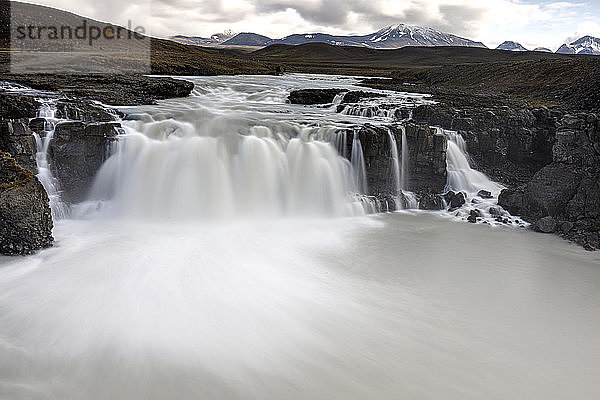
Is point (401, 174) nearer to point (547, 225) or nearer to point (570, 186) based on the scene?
point (547, 225)

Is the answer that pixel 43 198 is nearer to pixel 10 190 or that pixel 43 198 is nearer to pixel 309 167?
pixel 10 190

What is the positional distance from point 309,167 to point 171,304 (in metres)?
6.40

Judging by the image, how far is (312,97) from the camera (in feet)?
67.6

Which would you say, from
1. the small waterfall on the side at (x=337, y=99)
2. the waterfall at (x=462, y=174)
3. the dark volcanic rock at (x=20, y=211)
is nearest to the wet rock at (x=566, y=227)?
the waterfall at (x=462, y=174)

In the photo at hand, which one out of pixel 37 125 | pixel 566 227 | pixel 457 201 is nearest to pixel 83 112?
pixel 37 125

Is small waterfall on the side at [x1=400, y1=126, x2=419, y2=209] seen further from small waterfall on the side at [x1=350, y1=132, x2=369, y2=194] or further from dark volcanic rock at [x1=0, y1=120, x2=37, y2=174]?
dark volcanic rock at [x1=0, y1=120, x2=37, y2=174]

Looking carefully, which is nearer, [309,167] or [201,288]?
[201,288]

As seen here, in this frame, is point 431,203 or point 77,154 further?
point 431,203

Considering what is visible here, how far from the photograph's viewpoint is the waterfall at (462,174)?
13.1 meters

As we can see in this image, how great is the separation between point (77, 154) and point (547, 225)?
11.9m

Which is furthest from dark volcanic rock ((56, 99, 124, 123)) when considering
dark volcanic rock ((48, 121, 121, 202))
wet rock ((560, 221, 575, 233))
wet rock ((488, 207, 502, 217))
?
wet rock ((560, 221, 575, 233))

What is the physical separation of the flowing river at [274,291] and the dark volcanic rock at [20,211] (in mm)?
302

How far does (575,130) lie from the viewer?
36.1 feet

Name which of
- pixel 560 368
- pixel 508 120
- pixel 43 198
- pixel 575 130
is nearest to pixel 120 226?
pixel 43 198
